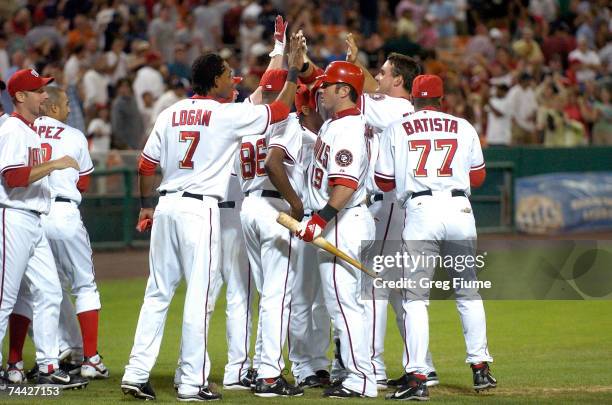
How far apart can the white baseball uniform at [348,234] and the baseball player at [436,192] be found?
280 mm

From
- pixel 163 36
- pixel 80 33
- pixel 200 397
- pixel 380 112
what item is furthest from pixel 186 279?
pixel 163 36

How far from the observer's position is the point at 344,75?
741 centimetres

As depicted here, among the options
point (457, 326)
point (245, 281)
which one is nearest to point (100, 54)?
point (457, 326)

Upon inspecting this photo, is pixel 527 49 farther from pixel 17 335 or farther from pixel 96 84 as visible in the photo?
pixel 17 335

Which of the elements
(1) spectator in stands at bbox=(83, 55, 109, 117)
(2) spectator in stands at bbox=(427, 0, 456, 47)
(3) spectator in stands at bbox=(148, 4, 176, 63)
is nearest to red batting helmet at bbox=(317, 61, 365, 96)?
(1) spectator in stands at bbox=(83, 55, 109, 117)

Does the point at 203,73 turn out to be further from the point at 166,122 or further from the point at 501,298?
the point at 501,298

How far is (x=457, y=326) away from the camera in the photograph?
1082 cm

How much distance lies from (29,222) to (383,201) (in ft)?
8.69

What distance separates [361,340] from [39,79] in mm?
2976

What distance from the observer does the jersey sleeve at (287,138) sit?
7.48 meters

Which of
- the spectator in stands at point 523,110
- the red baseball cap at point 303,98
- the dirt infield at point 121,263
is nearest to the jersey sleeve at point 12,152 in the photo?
the red baseball cap at point 303,98

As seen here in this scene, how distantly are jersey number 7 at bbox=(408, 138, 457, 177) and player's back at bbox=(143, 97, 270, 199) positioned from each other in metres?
1.09

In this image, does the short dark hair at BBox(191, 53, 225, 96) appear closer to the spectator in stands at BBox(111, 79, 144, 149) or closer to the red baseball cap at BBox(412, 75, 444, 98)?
the red baseball cap at BBox(412, 75, 444, 98)

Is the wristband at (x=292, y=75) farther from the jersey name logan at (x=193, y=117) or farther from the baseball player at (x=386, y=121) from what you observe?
the baseball player at (x=386, y=121)
